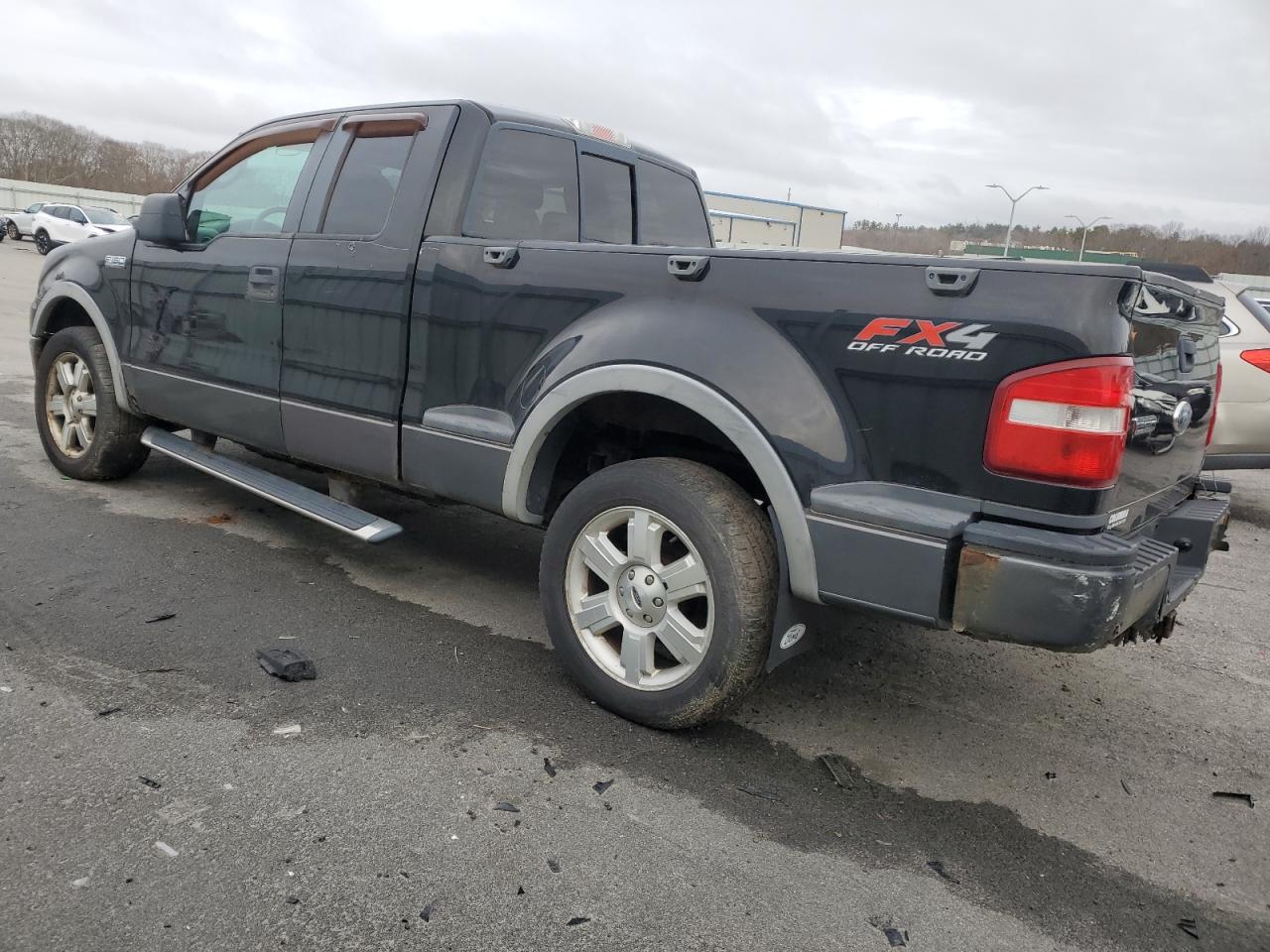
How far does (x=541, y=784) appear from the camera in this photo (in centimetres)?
279

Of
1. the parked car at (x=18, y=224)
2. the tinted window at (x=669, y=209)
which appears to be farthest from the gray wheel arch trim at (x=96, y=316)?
the parked car at (x=18, y=224)

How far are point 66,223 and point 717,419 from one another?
35.1m

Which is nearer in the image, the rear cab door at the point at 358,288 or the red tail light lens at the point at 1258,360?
the rear cab door at the point at 358,288

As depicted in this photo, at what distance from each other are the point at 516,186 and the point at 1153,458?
254cm

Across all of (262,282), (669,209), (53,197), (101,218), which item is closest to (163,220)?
(262,282)

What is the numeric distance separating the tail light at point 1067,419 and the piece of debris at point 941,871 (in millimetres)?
1034

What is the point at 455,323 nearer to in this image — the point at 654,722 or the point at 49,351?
the point at 654,722

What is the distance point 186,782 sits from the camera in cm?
267

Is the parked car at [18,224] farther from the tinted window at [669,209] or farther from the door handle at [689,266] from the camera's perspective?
the door handle at [689,266]

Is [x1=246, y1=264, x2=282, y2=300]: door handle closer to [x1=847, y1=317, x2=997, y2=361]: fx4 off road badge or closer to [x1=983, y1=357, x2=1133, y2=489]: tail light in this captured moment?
[x1=847, y1=317, x2=997, y2=361]: fx4 off road badge

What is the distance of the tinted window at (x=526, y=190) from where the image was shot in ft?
12.5

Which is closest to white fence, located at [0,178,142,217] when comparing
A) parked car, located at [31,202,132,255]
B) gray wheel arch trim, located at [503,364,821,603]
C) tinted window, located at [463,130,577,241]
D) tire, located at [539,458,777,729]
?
parked car, located at [31,202,132,255]

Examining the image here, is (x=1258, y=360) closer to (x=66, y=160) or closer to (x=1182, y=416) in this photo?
(x=1182, y=416)

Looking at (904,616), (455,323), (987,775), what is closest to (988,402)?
(904,616)
